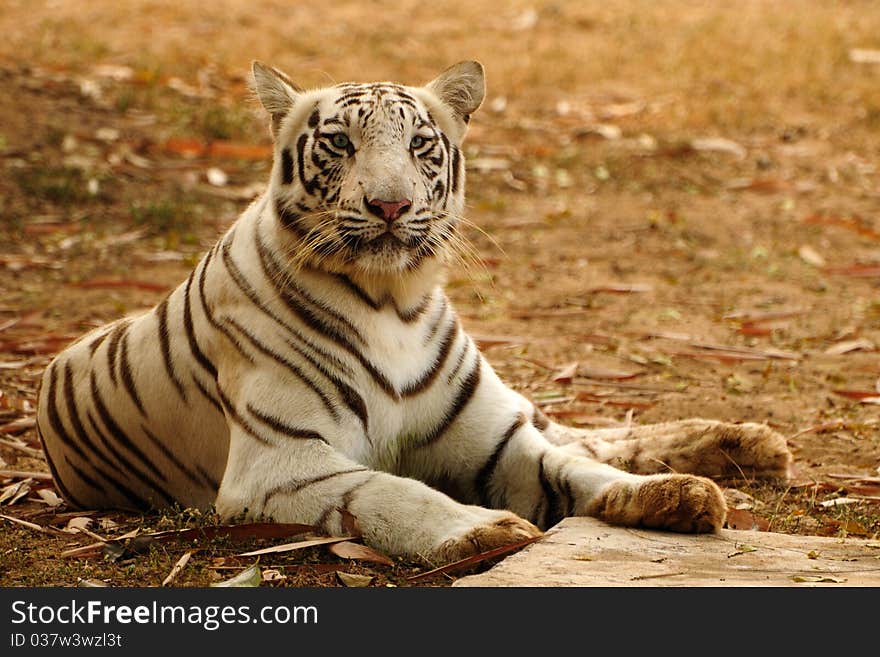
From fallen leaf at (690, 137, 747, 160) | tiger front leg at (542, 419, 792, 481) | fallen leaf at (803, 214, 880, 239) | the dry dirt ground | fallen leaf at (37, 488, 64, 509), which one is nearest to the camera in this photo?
tiger front leg at (542, 419, 792, 481)

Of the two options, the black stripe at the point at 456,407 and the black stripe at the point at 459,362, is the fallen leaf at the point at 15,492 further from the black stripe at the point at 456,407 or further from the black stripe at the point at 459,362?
the black stripe at the point at 459,362

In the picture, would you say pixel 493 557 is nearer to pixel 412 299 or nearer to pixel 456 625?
pixel 456 625

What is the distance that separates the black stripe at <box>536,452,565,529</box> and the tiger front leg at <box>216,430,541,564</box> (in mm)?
430


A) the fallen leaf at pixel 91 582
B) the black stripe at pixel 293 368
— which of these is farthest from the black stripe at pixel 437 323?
the fallen leaf at pixel 91 582

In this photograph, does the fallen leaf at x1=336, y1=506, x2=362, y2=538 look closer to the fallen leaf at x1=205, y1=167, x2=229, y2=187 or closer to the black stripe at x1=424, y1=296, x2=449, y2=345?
the black stripe at x1=424, y1=296, x2=449, y2=345

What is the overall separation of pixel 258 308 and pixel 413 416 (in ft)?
1.92

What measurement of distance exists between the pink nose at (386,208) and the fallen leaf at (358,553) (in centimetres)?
96

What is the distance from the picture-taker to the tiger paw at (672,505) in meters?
3.42

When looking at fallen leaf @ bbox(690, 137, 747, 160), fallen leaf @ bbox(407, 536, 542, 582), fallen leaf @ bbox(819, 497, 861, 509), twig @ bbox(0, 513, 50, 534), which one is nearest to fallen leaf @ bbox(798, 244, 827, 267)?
fallen leaf @ bbox(690, 137, 747, 160)

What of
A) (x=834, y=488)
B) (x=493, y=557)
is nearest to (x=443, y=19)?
(x=834, y=488)

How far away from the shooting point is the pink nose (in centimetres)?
364

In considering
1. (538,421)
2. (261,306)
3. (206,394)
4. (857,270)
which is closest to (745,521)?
(538,421)

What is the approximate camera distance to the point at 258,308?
150 inches

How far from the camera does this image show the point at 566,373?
572 cm
